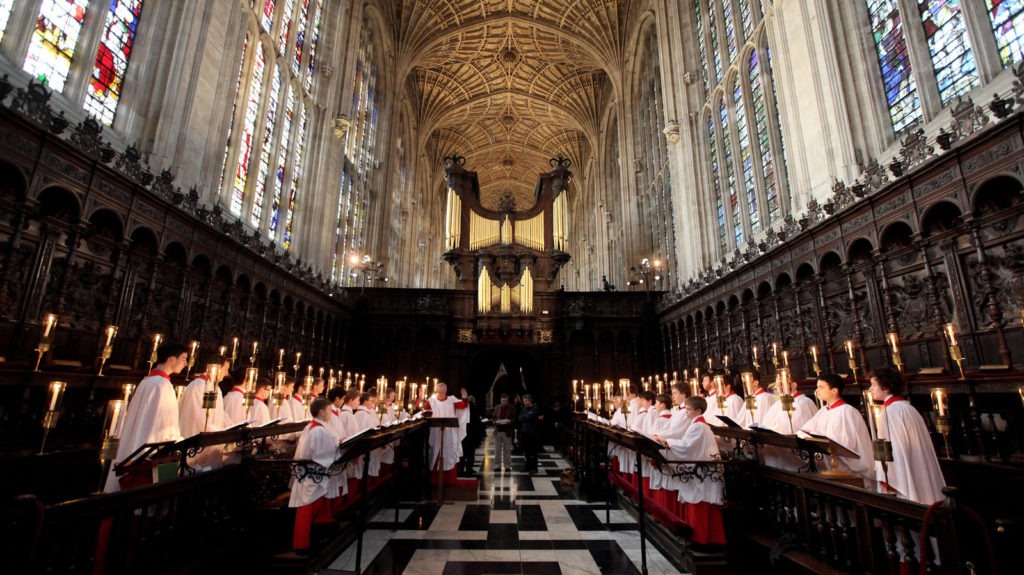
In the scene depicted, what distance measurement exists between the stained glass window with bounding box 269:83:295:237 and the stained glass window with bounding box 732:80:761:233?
12768 mm

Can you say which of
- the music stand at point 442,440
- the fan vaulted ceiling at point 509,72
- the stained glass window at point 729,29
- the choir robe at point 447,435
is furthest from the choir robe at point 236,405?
the fan vaulted ceiling at point 509,72

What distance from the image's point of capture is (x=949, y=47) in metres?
6.81

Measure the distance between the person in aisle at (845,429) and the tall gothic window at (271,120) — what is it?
1123 centimetres

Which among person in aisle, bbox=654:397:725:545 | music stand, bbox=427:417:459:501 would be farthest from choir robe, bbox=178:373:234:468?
person in aisle, bbox=654:397:725:545

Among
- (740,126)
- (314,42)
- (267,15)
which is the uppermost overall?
(314,42)

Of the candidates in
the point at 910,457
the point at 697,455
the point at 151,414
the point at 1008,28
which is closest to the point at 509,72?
the point at 1008,28

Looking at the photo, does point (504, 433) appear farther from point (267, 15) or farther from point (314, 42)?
point (314, 42)

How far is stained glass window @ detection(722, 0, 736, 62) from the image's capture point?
13.7 metres

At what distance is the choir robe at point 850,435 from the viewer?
150 inches

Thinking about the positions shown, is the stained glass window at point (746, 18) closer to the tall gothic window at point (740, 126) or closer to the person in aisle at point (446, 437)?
the tall gothic window at point (740, 126)

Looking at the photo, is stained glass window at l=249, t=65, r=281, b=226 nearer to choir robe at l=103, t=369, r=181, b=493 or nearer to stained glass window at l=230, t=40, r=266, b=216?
stained glass window at l=230, t=40, r=266, b=216

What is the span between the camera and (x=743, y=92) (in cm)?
1270

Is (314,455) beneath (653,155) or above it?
beneath

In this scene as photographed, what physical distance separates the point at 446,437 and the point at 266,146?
9.68 m
